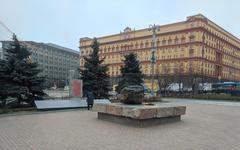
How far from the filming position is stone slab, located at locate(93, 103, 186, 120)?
8.82 metres

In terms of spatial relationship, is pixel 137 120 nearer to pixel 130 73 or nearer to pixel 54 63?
pixel 130 73

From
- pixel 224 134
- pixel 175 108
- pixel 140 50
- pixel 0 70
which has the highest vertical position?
pixel 140 50

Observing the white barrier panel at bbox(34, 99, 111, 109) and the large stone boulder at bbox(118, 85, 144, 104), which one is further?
the white barrier panel at bbox(34, 99, 111, 109)

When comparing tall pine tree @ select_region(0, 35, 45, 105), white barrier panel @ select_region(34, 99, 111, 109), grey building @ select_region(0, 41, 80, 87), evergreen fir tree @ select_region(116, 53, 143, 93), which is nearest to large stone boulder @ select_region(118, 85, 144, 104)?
white barrier panel @ select_region(34, 99, 111, 109)

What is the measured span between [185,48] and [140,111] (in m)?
61.3

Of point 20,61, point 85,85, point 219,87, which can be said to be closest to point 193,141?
point 20,61

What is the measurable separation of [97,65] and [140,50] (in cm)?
5696

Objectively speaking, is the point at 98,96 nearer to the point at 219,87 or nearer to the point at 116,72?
the point at 219,87

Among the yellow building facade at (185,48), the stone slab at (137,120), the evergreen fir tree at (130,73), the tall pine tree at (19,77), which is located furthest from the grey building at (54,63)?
the stone slab at (137,120)

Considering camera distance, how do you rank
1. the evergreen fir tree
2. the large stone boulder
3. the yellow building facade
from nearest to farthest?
1. the large stone boulder
2. the evergreen fir tree
3. the yellow building facade

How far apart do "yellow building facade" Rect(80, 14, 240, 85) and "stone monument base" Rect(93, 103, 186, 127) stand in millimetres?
44283

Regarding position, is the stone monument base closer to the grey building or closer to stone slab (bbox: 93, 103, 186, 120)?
stone slab (bbox: 93, 103, 186, 120)

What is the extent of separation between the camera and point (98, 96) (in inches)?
792

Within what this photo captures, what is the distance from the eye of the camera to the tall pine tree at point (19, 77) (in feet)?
46.8
